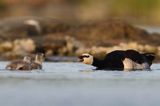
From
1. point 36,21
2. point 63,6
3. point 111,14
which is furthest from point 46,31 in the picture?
point 63,6

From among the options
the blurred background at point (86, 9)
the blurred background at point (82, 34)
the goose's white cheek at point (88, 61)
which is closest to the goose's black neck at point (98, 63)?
the goose's white cheek at point (88, 61)

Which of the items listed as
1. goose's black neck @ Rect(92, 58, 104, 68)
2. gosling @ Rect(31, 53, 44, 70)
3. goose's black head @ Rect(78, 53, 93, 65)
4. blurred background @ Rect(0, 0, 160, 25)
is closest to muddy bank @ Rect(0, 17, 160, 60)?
gosling @ Rect(31, 53, 44, 70)

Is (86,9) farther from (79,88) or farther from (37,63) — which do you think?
(79,88)

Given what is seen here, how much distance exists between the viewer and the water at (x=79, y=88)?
14742 millimetres

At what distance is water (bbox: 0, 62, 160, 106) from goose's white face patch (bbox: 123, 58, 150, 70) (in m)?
0.50

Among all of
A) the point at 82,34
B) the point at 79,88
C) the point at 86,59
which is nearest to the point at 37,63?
the point at 86,59

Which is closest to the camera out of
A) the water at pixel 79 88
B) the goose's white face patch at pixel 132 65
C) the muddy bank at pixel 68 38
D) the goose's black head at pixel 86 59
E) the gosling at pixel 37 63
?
the water at pixel 79 88

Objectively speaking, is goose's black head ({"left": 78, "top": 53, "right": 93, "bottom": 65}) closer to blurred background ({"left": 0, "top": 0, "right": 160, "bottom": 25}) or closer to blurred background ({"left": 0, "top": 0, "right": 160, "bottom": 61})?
blurred background ({"left": 0, "top": 0, "right": 160, "bottom": 61})

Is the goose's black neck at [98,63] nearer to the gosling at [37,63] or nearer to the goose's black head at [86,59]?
the goose's black head at [86,59]

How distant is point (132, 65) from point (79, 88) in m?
4.67

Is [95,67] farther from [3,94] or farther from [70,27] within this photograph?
[70,27]

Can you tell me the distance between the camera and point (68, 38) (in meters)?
29.4

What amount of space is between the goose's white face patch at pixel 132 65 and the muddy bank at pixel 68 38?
5618 mm

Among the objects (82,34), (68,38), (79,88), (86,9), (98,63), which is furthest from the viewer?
(86,9)
